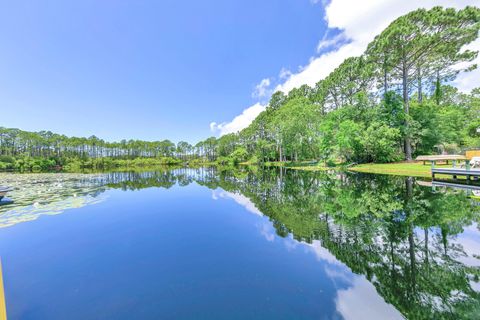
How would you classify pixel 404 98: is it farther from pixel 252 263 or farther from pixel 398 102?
pixel 252 263

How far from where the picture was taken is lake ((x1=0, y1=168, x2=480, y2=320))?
2609 mm

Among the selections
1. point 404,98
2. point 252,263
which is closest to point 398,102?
point 404,98

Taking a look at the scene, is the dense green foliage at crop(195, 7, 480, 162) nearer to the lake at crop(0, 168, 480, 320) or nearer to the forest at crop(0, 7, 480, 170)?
the forest at crop(0, 7, 480, 170)

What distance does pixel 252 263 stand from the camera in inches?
152

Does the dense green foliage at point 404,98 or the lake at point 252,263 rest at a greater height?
the dense green foliage at point 404,98

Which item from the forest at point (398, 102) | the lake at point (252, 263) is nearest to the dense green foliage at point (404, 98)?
the forest at point (398, 102)

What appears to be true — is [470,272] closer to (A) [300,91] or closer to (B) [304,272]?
(B) [304,272]

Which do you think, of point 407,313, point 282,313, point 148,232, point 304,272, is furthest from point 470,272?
point 148,232

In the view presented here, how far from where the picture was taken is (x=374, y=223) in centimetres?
557

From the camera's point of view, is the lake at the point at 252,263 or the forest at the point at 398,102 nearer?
the lake at the point at 252,263

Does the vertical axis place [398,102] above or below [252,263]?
above

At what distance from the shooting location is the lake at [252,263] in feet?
8.56

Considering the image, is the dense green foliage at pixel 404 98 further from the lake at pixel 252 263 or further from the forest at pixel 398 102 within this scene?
the lake at pixel 252 263

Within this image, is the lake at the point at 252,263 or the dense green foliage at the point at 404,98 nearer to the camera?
the lake at the point at 252,263
